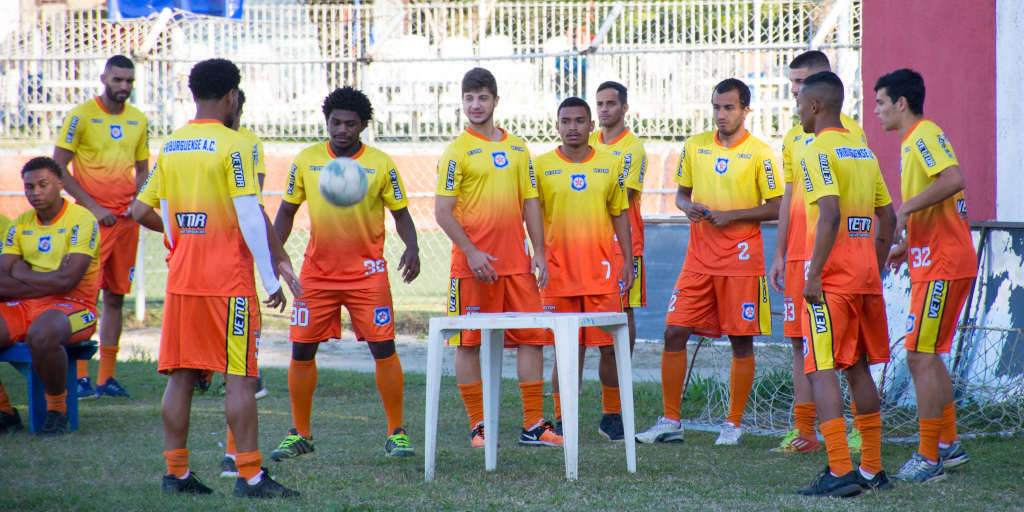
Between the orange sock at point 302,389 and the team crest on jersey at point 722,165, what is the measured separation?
9.67 feet

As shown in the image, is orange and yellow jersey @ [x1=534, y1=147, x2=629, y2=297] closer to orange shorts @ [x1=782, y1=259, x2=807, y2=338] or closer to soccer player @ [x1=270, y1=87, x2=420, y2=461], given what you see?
soccer player @ [x1=270, y1=87, x2=420, y2=461]

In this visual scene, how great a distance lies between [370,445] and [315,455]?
0.49 meters

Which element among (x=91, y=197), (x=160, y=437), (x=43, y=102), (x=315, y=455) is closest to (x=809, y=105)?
(x=315, y=455)

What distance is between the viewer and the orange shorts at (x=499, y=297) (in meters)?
6.79

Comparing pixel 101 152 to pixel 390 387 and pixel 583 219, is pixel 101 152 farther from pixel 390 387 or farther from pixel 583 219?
pixel 583 219

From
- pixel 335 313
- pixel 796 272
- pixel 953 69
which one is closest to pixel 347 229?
pixel 335 313

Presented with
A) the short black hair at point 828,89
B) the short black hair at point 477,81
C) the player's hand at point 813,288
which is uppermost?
the short black hair at point 477,81

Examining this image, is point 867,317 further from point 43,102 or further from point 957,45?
point 43,102

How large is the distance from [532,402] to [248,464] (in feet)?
7.25

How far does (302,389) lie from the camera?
6.43 m

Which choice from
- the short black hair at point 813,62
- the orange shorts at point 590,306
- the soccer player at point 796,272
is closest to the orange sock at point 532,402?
the orange shorts at point 590,306

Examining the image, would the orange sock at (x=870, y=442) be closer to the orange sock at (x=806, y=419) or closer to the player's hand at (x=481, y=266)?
the orange sock at (x=806, y=419)

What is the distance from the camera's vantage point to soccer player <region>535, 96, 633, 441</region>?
7.00 meters

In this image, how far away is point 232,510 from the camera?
15.6ft
